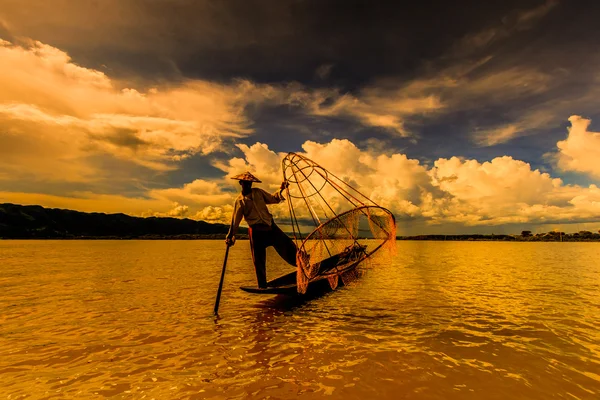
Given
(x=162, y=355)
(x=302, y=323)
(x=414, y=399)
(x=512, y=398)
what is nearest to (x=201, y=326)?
(x=162, y=355)

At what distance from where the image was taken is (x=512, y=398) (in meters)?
4.61

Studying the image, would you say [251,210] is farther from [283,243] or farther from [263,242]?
[283,243]

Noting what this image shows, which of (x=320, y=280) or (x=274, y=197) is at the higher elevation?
(x=274, y=197)

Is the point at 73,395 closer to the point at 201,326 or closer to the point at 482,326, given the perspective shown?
the point at 201,326

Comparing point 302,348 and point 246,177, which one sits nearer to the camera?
point 302,348

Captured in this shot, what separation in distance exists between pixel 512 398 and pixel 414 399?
4.78 feet

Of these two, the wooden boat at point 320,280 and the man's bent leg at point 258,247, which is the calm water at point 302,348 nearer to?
the wooden boat at point 320,280

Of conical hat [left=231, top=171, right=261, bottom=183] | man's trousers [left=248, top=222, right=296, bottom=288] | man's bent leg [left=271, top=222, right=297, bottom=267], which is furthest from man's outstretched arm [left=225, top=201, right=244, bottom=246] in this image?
man's bent leg [left=271, top=222, right=297, bottom=267]

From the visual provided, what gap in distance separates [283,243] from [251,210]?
158 centimetres

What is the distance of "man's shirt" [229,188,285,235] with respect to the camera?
32.6 ft

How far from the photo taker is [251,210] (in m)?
10.0

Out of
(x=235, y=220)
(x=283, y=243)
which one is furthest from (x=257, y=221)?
(x=283, y=243)

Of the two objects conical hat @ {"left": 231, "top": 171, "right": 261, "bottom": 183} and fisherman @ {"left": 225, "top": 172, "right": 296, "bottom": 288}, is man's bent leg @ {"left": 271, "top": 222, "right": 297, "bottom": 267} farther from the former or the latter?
conical hat @ {"left": 231, "top": 171, "right": 261, "bottom": 183}

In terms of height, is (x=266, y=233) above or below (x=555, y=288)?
above
